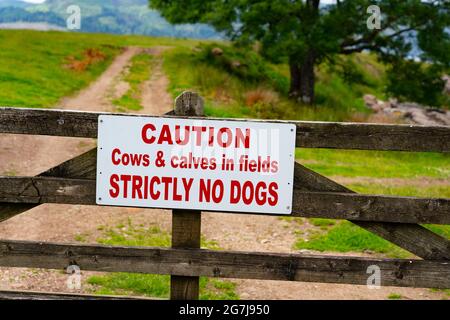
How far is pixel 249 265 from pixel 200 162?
3.49ft

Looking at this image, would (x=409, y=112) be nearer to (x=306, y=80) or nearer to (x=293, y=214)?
(x=306, y=80)

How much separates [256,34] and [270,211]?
22371 mm

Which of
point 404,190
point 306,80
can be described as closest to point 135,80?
point 306,80

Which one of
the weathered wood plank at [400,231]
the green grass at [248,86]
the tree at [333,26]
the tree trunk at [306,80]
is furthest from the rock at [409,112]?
the weathered wood plank at [400,231]

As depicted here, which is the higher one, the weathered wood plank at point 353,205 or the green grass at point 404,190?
the weathered wood plank at point 353,205

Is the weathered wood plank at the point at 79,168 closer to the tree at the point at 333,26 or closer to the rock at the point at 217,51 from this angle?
the tree at the point at 333,26

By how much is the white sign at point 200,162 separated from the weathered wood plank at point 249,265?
1.57 ft

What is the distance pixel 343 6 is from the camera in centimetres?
2505

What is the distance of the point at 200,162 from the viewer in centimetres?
491

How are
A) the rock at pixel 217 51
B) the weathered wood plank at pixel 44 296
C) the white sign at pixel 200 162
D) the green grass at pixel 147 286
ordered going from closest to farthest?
the white sign at pixel 200 162
the weathered wood plank at pixel 44 296
the green grass at pixel 147 286
the rock at pixel 217 51

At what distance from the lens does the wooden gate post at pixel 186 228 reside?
4930 millimetres

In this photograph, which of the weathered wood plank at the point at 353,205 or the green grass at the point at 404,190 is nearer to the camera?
the weathered wood plank at the point at 353,205

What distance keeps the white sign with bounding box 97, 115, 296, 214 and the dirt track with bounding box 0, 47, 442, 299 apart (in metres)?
2.38

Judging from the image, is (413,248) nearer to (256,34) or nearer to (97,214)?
(97,214)
